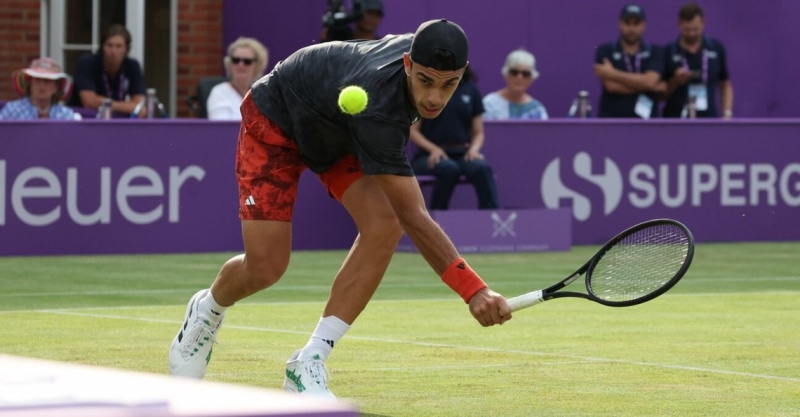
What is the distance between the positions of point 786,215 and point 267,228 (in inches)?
410

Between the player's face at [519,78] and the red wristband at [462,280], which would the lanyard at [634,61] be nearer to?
the player's face at [519,78]

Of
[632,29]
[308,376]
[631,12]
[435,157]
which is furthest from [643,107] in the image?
[308,376]

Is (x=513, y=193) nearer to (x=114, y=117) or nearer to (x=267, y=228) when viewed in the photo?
(x=114, y=117)

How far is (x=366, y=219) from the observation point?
602cm

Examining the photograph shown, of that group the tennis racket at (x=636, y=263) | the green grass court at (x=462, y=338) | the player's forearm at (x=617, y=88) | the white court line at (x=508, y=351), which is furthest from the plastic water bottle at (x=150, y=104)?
the tennis racket at (x=636, y=263)

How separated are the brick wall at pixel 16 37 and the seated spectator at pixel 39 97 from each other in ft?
13.8

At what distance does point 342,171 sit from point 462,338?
2.48 m

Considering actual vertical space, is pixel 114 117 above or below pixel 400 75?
below

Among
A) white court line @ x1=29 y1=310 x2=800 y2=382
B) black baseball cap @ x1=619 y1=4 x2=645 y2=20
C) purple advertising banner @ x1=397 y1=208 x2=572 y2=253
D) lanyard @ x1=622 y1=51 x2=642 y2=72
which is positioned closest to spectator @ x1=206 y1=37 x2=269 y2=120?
purple advertising banner @ x1=397 y1=208 x2=572 y2=253

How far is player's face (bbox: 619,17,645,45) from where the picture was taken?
51.7 ft

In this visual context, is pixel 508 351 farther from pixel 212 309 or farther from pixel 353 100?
pixel 353 100

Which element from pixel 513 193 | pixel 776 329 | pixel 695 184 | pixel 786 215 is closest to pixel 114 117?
pixel 513 193

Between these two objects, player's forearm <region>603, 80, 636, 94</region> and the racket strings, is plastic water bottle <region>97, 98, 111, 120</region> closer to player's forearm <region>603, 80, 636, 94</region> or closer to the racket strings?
player's forearm <region>603, 80, 636, 94</region>

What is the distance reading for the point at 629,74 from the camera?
627 inches
